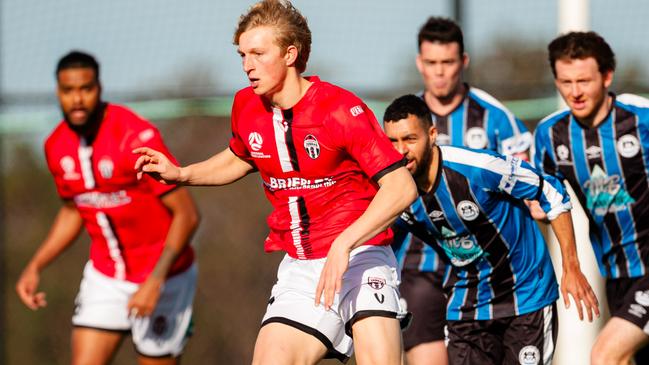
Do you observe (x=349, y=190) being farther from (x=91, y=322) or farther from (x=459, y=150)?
(x=91, y=322)

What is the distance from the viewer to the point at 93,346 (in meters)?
6.69

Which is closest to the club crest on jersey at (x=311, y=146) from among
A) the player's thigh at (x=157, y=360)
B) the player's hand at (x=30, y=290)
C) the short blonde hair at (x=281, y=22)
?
the short blonde hair at (x=281, y=22)

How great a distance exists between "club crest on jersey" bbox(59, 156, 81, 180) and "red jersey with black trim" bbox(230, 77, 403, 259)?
7.37ft

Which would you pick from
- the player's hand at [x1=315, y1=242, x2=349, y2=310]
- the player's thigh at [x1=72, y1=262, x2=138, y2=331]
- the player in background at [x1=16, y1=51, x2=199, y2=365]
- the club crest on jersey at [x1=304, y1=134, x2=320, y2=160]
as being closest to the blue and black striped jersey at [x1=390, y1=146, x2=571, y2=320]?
the club crest on jersey at [x1=304, y1=134, x2=320, y2=160]

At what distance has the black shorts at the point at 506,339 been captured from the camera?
17.7 feet

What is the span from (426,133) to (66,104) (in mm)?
2615

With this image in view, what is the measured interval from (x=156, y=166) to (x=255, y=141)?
43 centimetres

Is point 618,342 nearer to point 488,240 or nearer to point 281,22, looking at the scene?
point 488,240

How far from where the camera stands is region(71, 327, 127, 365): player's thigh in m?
6.66

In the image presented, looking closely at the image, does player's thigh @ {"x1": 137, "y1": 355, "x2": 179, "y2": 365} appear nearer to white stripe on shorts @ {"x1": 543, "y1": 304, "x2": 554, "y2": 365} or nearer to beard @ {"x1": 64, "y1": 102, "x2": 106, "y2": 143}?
beard @ {"x1": 64, "y1": 102, "x2": 106, "y2": 143}

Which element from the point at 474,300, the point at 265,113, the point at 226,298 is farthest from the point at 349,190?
the point at 226,298

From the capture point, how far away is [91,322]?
22.0ft

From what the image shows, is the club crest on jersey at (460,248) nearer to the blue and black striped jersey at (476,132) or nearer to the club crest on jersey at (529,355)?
the club crest on jersey at (529,355)

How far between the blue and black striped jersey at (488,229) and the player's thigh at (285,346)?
3.63 ft
